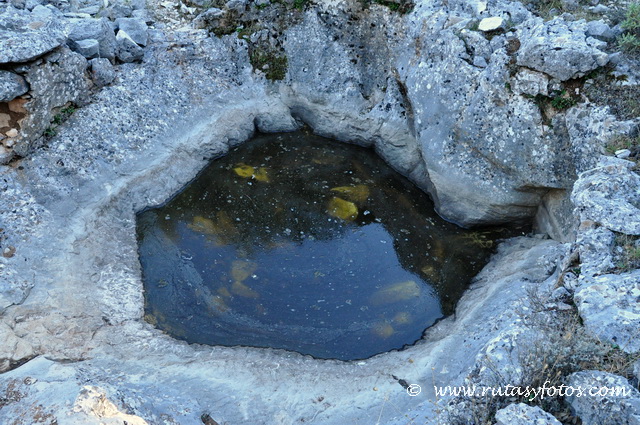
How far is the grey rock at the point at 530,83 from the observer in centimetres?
1030

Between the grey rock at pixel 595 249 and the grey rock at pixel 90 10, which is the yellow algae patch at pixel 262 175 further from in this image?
the grey rock at pixel 595 249

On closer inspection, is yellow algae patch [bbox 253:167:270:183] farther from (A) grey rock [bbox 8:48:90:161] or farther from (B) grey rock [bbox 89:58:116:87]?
(A) grey rock [bbox 8:48:90:161]

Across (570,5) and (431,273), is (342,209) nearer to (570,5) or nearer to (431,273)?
(431,273)

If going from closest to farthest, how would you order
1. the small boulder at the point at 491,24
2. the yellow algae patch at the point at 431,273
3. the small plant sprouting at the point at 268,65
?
1. the yellow algae patch at the point at 431,273
2. the small boulder at the point at 491,24
3. the small plant sprouting at the point at 268,65

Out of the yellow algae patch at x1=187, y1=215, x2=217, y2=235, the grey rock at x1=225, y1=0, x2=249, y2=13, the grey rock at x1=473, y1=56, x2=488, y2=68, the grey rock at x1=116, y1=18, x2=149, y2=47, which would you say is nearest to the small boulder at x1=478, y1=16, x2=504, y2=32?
the grey rock at x1=473, y1=56, x2=488, y2=68

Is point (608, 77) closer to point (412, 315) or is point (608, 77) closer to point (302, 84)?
point (412, 315)

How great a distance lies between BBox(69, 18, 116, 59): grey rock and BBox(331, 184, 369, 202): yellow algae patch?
603 cm

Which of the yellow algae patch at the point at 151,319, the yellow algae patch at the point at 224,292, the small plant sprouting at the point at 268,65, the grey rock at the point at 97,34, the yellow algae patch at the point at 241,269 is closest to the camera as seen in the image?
the yellow algae patch at the point at 151,319

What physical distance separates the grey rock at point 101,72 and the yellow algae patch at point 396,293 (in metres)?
7.63

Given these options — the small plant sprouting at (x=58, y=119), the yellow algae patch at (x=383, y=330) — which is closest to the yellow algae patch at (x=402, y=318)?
the yellow algae patch at (x=383, y=330)

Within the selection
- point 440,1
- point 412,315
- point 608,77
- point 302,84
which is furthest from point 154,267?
point 608,77

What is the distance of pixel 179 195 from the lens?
1255cm

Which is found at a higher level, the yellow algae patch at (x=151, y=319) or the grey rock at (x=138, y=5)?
the grey rock at (x=138, y=5)

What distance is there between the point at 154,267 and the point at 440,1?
832cm
